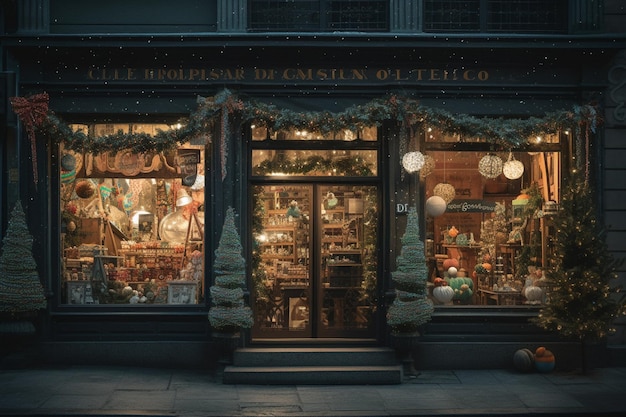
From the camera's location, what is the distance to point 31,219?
46.8 feet

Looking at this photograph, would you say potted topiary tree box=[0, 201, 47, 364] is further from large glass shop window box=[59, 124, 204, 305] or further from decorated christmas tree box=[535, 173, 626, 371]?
decorated christmas tree box=[535, 173, 626, 371]

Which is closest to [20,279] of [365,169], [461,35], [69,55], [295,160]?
[69,55]

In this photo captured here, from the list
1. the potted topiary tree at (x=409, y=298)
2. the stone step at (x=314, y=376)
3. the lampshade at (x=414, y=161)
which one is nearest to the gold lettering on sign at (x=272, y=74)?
the lampshade at (x=414, y=161)

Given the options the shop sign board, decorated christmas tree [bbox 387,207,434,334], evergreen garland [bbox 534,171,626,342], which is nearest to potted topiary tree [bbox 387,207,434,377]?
decorated christmas tree [bbox 387,207,434,334]

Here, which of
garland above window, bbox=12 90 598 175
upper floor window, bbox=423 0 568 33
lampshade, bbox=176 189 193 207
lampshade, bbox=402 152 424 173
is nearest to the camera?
garland above window, bbox=12 90 598 175

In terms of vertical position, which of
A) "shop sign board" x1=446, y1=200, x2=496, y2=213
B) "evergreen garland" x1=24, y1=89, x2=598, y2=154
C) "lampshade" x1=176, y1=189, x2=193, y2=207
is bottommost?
"shop sign board" x1=446, y1=200, x2=496, y2=213

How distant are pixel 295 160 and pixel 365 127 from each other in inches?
50.3

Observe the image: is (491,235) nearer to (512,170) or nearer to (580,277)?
(512,170)

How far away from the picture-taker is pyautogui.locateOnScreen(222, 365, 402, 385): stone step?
1341 cm

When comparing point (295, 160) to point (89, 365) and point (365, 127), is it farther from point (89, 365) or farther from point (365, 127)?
point (89, 365)

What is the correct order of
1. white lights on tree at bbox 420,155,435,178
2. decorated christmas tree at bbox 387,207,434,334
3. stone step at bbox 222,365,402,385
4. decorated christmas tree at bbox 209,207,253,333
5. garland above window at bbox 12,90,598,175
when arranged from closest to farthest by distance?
stone step at bbox 222,365,402,385 → decorated christmas tree at bbox 209,207,253,333 → decorated christmas tree at bbox 387,207,434,334 → garland above window at bbox 12,90,598,175 → white lights on tree at bbox 420,155,435,178

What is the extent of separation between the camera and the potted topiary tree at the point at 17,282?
45.0 feet

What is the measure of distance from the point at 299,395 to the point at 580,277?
4675mm

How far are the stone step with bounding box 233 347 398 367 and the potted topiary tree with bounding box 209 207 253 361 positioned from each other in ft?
0.99
